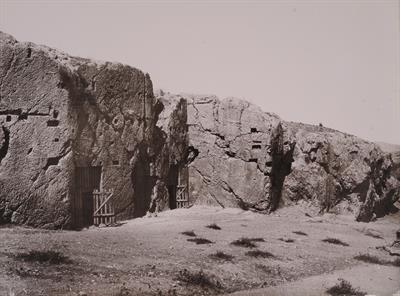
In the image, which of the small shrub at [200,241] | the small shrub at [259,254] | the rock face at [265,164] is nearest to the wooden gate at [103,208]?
the small shrub at [200,241]

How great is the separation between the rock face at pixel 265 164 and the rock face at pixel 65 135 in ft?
18.8

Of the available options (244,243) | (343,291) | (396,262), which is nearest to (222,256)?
(244,243)

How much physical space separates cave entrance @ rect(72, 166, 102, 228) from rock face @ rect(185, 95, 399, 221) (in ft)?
28.4

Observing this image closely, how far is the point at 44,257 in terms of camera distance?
11.7m

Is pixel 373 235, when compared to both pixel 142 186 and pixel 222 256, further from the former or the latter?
pixel 142 186

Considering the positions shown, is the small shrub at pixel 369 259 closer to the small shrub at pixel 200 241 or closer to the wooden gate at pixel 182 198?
the small shrub at pixel 200 241

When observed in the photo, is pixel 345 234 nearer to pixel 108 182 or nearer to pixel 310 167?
pixel 310 167

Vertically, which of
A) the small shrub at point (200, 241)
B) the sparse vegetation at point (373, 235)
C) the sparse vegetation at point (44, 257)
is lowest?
the sparse vegetation at point (373, 235)

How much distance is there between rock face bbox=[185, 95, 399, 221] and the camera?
25.8 meters

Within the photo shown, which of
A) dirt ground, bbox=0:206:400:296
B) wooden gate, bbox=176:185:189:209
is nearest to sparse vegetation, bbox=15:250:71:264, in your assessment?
dirt ground, bbox=0:206:400:296

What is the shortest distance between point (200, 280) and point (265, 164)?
48.7 feet

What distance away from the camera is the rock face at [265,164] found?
2575 centimetres

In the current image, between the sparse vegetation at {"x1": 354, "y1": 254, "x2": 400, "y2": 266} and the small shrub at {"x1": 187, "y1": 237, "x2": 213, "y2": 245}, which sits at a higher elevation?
the small shrub at {"x1": 187, "y1": 237, "x2": 213, "y2": 245}

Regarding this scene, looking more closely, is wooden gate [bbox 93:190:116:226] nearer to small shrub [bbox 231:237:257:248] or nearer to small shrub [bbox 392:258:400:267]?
small shrub [bbox 231:237:257:248]
